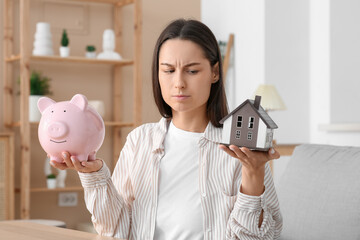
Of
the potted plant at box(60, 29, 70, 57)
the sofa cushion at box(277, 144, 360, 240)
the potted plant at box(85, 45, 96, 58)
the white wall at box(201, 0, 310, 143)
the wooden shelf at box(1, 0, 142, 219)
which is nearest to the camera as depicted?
the sofa cushion at box(277, 144, 360, 240)

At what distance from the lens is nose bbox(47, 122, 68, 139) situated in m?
1.31

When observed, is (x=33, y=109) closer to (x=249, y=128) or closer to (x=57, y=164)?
(x=57, y=164)

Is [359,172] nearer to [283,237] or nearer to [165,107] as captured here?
[283,237]

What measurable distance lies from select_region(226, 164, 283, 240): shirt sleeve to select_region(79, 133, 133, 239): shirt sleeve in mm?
265

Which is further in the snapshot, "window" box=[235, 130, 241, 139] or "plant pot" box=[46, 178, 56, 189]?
"plant pot" box=[46, 178, 56, 189]

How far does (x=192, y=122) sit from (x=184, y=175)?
14cm

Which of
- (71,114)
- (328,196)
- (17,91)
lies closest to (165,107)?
(71,114)

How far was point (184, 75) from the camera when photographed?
1.38m

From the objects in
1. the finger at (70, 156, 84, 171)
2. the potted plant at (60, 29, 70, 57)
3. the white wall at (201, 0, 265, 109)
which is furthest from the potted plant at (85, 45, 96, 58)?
the finger at (70, 156, 84, 171)

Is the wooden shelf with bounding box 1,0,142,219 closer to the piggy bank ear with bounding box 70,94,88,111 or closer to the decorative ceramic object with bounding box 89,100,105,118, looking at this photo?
the decorative ceramic object with bounding box 89,100,105,118

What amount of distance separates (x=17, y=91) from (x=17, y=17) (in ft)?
1.73

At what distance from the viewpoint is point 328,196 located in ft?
6.69

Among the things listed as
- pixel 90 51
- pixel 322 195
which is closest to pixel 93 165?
pixel 322 195

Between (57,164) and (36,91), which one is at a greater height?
(36,91)
